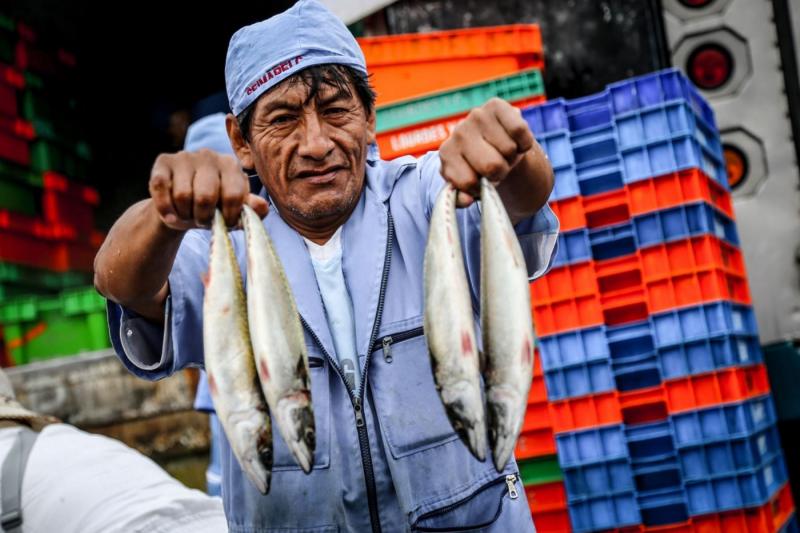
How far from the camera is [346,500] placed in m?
2.20

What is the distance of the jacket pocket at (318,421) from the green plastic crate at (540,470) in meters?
2.10

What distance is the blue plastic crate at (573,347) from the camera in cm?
395

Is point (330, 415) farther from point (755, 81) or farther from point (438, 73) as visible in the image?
point (755, 81)

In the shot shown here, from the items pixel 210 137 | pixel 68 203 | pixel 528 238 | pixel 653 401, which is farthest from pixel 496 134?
pixel 68 203

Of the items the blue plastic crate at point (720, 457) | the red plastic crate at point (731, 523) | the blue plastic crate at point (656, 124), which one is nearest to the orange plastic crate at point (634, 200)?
the blue plastic crate at point (656, 124)

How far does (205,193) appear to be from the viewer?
1.93m

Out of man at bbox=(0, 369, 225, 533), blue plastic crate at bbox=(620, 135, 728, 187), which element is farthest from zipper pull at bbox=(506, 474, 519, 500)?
blue plastic crate at bbox=(620, 135, 728, 187)

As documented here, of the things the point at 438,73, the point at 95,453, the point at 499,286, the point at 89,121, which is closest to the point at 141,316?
the point at 499,286

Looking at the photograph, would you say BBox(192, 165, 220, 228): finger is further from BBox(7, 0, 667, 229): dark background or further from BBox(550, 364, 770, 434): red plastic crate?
BBox(7, 0, 667, 229): dark background

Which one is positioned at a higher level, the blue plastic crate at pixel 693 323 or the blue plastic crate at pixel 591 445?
the blue plastic crate at pixel 693 323

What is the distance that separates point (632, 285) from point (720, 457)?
2.52 feet

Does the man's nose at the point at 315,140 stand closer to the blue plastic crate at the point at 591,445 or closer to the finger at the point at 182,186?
the finger at the point at 182,186

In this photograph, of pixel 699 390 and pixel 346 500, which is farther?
pixel 699 390

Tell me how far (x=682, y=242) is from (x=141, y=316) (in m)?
2.40
